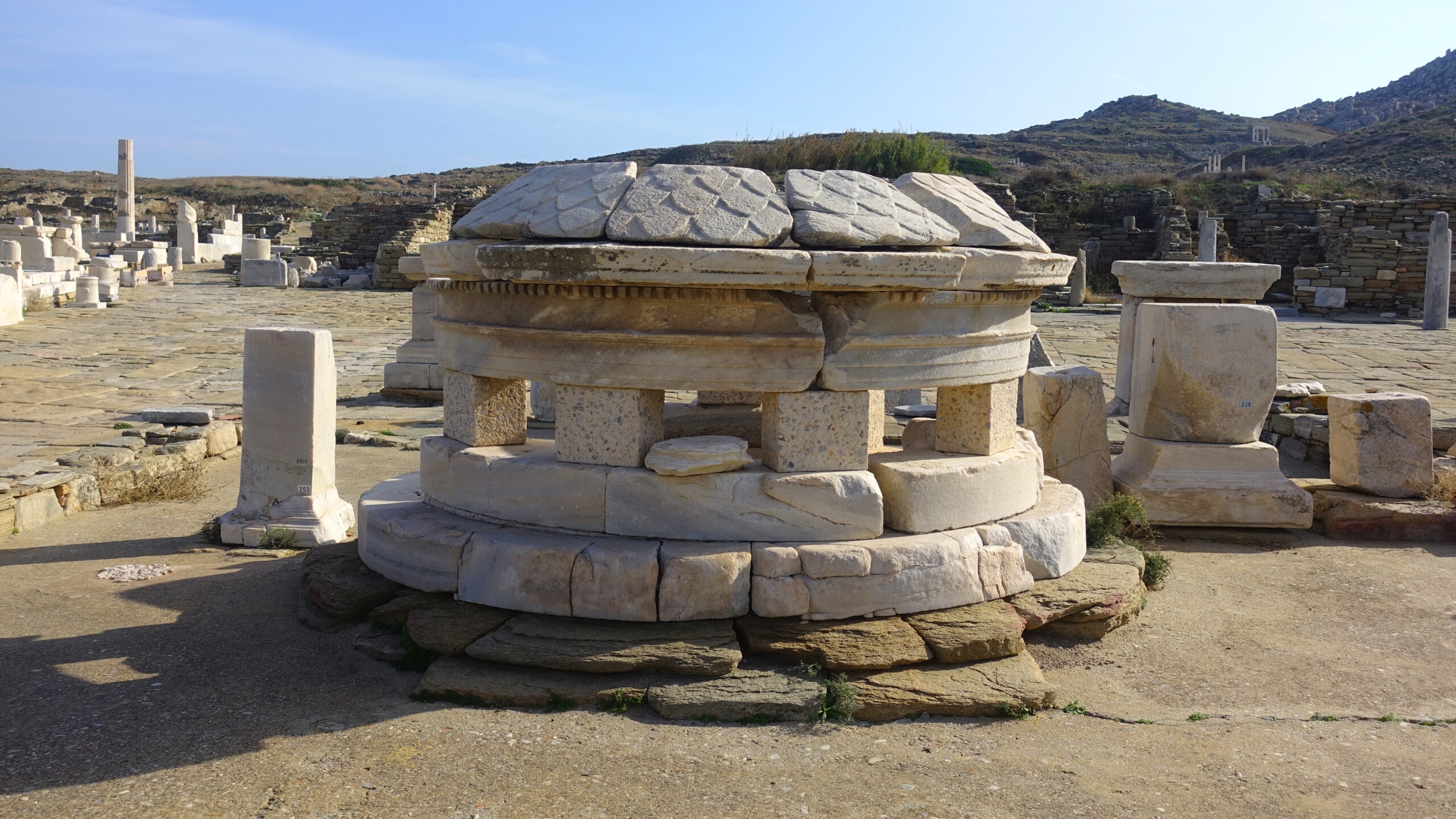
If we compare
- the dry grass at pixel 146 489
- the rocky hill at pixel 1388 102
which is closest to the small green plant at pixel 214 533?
the dry grass at pixel 146 489

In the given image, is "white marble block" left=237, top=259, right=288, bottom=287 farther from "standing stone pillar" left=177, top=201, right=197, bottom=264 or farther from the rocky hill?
the rocky hill

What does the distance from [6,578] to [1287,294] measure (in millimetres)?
22276

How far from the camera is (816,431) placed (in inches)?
155

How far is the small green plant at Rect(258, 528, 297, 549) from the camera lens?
5.25m

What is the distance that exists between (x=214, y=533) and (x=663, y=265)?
10.7 feet

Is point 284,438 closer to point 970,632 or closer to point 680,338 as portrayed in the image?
point 680,338

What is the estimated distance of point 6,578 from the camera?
462 centimetres

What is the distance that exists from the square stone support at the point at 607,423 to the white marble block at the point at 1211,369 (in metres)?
3.38

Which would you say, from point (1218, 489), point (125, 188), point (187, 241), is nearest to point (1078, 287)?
point (1218, 489)

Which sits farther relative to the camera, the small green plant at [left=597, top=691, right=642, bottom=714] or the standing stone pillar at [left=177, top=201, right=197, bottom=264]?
the standing stone pillar at [left=177, top=201, right=197, bottom=264]

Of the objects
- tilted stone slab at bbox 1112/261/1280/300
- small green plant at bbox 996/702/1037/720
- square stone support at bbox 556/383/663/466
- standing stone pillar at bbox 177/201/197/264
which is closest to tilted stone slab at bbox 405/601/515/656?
square stone support at bbox 556/383/663/466

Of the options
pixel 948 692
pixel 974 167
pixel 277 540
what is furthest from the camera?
pixel 974 167

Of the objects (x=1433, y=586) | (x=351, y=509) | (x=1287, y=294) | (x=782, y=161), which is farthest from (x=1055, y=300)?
(x=351, y=509)

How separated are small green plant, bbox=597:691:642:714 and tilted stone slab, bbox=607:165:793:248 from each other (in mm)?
1594
